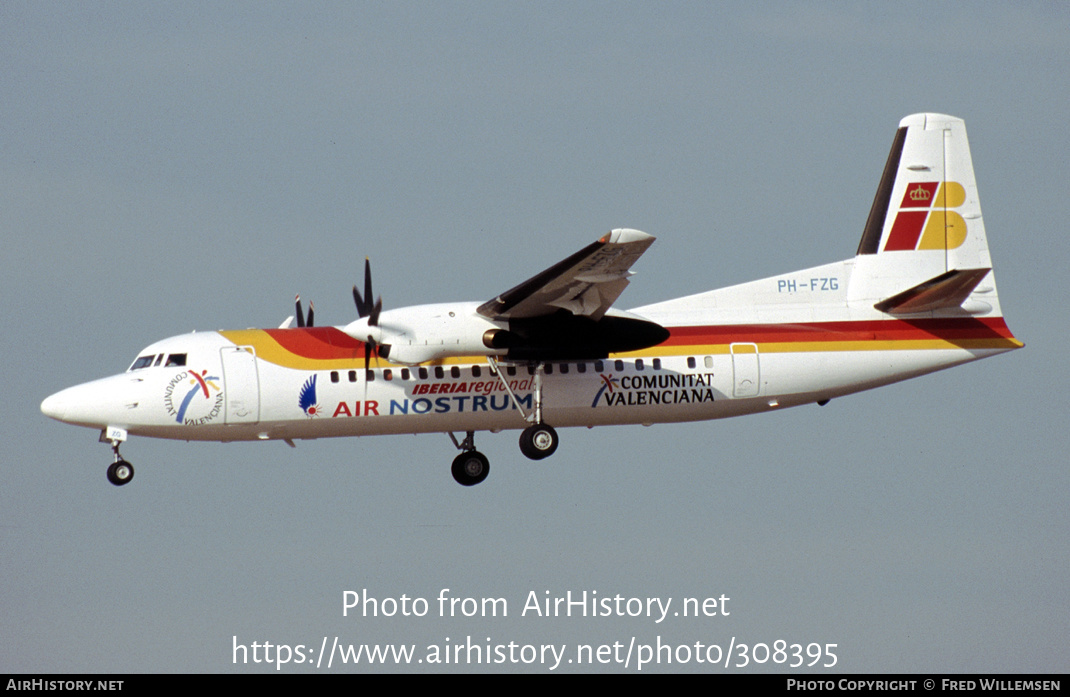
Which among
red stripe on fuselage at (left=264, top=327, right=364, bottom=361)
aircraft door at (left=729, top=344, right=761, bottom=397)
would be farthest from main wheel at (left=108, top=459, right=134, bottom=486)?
aircraft door at (left=729, top=344, right=761, bottom=397)

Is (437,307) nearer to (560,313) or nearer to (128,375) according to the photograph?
(560,313)

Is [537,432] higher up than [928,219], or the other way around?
[928,219]

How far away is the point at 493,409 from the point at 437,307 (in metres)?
2.22

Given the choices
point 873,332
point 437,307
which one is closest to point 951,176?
point 873,332

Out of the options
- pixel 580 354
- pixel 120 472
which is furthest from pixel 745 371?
pixel 120 472

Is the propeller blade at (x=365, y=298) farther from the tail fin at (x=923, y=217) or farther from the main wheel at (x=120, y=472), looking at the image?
the tail fin at (x=923, y=217)

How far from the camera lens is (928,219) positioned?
26.9 metres

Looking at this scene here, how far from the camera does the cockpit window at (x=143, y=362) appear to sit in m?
24.5

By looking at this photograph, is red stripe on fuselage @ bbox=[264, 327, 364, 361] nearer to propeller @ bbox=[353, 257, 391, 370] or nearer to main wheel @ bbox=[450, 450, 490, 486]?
propeller @ bbox=[353, 257, 391, 370]

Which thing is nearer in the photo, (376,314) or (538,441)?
(376,314)

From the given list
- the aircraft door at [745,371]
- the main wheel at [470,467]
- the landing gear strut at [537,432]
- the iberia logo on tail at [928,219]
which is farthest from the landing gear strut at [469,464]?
the iberia logo on tail at [928,219]

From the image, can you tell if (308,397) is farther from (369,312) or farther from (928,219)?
(928,219)

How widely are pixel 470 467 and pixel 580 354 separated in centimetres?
317
